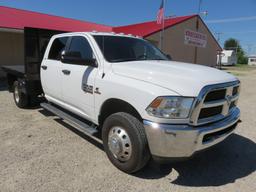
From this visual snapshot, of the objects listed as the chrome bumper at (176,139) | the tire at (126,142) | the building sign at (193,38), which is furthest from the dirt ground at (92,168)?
the building sign at (193,38)

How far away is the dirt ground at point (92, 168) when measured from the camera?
126 inches

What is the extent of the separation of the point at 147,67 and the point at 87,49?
4.34 feet

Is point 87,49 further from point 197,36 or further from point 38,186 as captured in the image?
point 197,36

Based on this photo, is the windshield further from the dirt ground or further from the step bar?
the dirt ground

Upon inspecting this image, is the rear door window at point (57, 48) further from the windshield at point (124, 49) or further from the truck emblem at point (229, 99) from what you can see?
the truck emblem at point (229, 99)

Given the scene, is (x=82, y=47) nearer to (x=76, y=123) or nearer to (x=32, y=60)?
(x=76, y=123)

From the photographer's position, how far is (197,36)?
2309cm

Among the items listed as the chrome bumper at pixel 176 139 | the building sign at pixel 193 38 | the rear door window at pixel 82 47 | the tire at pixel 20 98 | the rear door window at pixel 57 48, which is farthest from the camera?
the building sign at pixel 193 38

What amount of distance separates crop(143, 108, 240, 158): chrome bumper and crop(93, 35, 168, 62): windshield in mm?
1563

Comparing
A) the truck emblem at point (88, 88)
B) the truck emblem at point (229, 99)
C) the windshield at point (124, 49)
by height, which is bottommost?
the truck emblem at point (229, 99)

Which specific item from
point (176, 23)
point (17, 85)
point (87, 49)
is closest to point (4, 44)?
point (17, 85)

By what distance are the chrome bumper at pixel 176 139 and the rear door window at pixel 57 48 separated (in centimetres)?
306

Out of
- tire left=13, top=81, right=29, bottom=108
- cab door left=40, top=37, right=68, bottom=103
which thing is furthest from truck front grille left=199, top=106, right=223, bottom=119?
tire left=13, top=81, right=29, bottom=108

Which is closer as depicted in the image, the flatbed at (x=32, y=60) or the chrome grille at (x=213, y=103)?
the chrome grille at (x=213, y=103)
